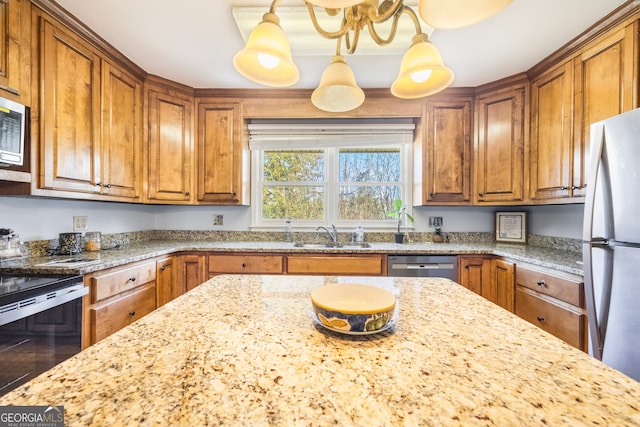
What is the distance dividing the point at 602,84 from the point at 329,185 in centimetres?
222

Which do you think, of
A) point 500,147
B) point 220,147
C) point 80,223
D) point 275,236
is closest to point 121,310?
point 80,223

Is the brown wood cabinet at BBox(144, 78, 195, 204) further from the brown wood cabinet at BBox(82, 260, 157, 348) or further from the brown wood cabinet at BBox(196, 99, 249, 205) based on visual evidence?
the brown wood cabinet at BBox(82, 260, 157, 348)

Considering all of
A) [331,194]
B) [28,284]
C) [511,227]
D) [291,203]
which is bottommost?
[28,284]

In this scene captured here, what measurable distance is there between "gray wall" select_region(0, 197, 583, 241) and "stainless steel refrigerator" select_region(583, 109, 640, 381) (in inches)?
40.1

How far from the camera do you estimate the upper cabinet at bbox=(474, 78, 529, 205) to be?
230 cm

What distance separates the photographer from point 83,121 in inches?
71.5

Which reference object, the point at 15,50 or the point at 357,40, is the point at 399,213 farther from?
the point at 15,50

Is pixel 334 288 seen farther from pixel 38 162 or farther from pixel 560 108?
pixel 560 108

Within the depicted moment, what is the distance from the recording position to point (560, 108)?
2002 mm

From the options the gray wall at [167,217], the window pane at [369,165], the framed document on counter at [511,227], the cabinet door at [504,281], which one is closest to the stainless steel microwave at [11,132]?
the gray wall at [167,217]

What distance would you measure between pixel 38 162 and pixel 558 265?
3.31 metres

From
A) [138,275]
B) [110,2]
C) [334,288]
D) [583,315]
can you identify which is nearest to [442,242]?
[583,315]

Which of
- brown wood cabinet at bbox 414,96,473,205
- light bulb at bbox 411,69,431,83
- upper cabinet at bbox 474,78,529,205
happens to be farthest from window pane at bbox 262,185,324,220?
light bulb at bbox 411,69,431,83

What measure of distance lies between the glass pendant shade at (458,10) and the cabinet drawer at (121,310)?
2.20 meters
